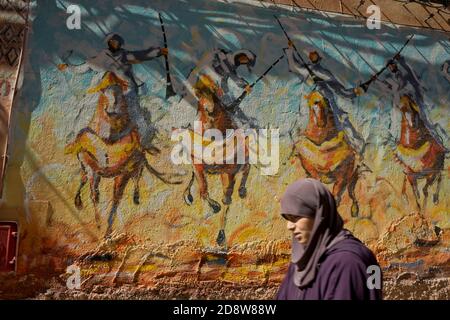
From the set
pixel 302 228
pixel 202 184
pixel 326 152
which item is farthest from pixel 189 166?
pixel 302 228

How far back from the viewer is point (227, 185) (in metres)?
6.03

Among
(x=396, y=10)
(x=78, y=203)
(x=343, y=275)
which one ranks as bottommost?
(x=343, y=275)

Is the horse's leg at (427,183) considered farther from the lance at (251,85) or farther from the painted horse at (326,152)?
the lance at (251,85)

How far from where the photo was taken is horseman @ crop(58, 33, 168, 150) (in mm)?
5727

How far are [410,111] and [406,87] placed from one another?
29cm

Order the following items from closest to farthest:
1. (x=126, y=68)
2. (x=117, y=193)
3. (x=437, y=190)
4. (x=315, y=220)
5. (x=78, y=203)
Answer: (x=315, y=220), (x=78, y=203), (x=117, y=193), (x=126, y=68), (x=437, y=190)

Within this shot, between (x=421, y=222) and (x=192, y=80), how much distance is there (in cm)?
309

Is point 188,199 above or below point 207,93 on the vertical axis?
below

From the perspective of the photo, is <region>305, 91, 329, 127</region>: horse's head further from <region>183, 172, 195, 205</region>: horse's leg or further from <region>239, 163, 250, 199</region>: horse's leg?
<region>183, 172, 195, 205</region>: horse's leg

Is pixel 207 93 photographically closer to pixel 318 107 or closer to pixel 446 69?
pixel 318 107

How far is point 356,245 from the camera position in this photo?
8.95 ft

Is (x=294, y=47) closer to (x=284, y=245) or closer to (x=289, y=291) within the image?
(x=284, y=245)
